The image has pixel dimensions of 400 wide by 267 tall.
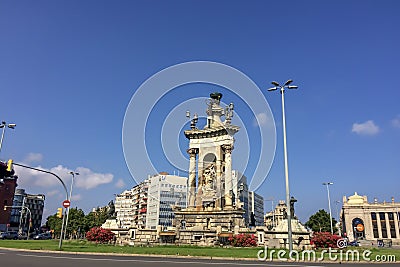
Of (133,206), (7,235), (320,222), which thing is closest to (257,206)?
(133,206)

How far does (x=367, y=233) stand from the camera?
85.5m

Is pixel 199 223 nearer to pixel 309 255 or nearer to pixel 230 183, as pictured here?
pixel 230 183

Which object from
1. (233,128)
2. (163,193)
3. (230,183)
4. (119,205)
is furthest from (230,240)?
(119,205)

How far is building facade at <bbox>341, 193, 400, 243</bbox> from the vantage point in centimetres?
8469

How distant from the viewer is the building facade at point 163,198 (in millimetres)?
93000

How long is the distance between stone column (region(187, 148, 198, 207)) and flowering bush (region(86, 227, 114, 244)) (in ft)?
33.0

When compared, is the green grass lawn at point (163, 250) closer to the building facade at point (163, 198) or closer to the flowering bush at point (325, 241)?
the flowering bush at point (325, 241)

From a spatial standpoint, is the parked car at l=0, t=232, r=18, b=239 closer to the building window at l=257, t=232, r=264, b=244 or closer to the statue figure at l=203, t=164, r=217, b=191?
the statue figure at l=203, t=164, r=217, b=191

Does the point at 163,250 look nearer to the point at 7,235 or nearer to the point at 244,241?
the point at 244,241

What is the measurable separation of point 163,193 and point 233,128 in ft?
204

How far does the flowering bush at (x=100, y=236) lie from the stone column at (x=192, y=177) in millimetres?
10070

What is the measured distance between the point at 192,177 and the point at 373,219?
72152 millimetres

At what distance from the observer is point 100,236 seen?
3180 cm

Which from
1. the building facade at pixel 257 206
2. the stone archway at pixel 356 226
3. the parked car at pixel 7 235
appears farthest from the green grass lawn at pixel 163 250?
the building facade at pixel 257 206
